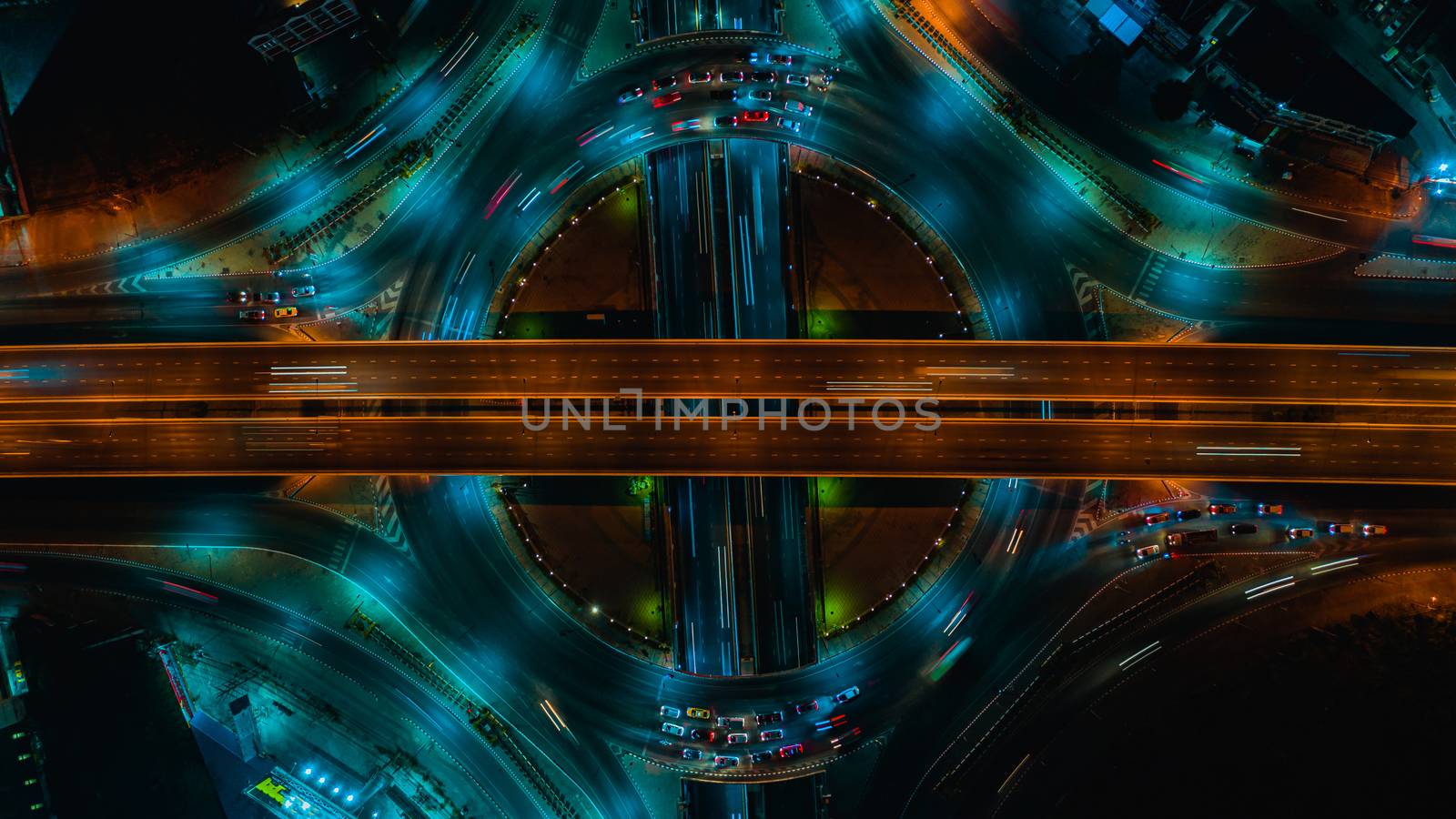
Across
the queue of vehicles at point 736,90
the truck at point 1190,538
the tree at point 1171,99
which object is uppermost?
the tree at point 1171,99

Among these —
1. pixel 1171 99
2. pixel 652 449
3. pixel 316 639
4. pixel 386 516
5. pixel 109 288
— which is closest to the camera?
pixel 652 449

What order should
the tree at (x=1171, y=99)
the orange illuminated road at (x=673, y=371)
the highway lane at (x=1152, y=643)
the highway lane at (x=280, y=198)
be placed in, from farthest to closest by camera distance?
the highway lane at (x=280, y=198), the tree at (x=1171, y=99), the highway lane at (x=1152, y=643), the orange illuminated road at (x=673, y=371)

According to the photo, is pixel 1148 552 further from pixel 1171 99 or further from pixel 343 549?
pixel 343 549

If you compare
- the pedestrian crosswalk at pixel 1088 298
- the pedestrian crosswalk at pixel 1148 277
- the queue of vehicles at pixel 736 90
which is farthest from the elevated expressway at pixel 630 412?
the queue of vehicles at pixel 736 90

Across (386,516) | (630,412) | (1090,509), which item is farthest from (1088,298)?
(386,516)

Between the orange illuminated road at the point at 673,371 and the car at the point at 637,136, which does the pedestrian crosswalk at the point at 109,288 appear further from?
the car at the point at 637,136
